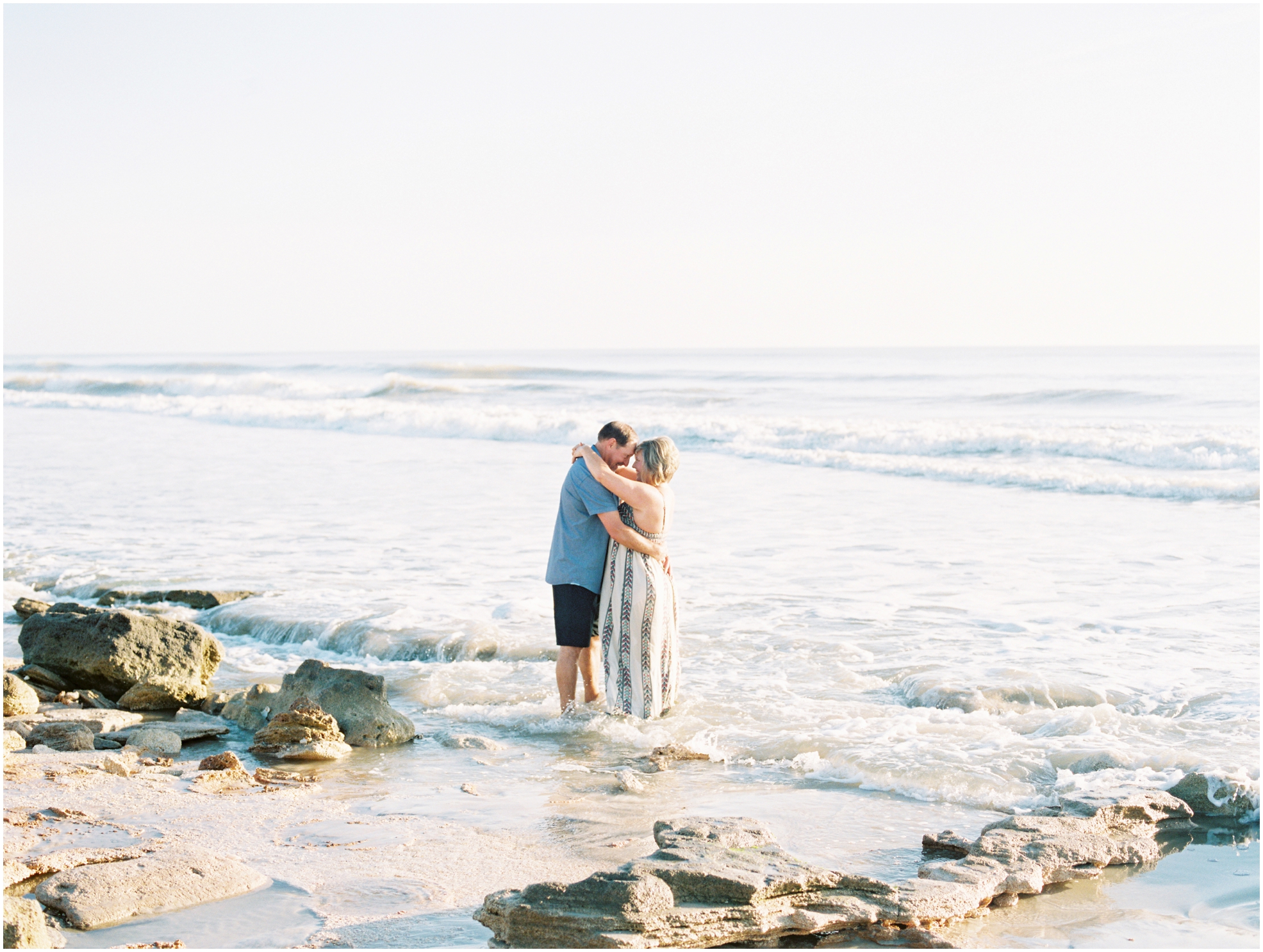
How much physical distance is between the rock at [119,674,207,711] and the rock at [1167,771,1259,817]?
17.8 feet

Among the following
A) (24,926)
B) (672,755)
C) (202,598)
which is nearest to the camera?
(24,926)

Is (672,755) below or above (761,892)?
below

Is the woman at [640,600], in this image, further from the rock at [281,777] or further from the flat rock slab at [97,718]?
the flat rock slab at [97,718]

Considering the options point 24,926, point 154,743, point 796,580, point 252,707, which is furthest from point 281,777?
point 796,580

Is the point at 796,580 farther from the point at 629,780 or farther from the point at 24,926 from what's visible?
the point at 24,926

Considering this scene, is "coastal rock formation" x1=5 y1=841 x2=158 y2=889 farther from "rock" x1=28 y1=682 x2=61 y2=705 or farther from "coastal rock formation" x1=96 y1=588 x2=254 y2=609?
"coastal rock formation" x1=96 y1=588 x2=254 y2=609

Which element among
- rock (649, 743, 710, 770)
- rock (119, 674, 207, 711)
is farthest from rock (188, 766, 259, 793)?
A: rock (649, 743, 710, 770)

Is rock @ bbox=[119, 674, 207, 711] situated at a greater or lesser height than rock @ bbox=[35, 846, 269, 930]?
lesser

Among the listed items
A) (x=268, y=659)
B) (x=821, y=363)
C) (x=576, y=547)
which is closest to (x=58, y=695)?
(x=268, y=659)

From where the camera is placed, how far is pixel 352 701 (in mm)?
6375

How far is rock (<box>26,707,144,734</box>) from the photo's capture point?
629 cm

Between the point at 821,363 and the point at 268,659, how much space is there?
5201 cm

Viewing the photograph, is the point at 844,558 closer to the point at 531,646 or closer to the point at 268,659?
the point at 531,646

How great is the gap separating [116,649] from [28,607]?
7.83 feet
